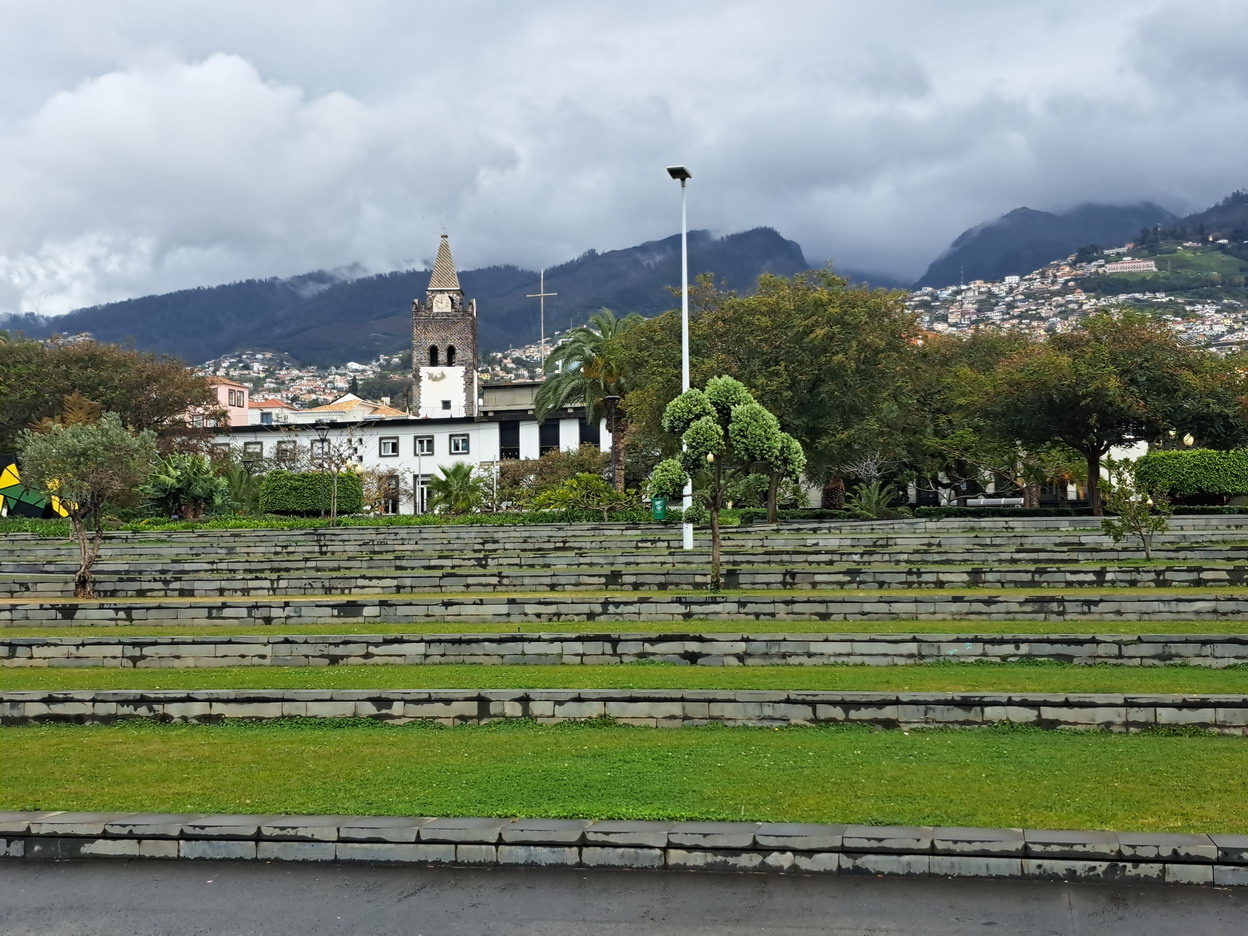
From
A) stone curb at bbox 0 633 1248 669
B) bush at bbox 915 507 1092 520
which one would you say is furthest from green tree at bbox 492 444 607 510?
stone curb at bbox 0 633 1248 669

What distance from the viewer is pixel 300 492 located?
191ft

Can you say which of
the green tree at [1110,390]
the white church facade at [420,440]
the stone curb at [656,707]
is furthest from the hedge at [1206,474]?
the stone curb at [656,707]

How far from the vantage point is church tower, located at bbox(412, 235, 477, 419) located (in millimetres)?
114188

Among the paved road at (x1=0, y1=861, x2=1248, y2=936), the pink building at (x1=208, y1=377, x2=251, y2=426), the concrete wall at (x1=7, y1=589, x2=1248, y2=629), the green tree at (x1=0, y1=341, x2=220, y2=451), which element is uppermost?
the pink building at (x1=208, y1=377, x2=251, y2=426)

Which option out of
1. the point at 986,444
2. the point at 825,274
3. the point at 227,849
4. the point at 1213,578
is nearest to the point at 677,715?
the point at 227,849

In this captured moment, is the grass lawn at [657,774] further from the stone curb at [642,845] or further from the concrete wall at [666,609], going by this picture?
the concrete wall at [666,609]

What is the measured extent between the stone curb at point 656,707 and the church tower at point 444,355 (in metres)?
99.0

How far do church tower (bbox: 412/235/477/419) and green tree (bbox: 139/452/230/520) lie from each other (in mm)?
59895

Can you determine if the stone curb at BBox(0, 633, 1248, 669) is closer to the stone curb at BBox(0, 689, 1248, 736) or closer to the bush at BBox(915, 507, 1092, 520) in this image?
the stone curb at BBox(0, 689, 1248, 736)

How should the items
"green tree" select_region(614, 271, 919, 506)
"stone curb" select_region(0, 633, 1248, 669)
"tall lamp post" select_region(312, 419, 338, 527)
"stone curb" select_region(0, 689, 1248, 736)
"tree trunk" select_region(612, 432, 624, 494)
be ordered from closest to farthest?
"stone curb" select_region(0, 689, 1248, 736)
"stone curb" select_region(0, 633, 1248, 669)
"green tree" select_region(614, 271, 919, 506)
"tall lamp post" select_region(312, 419, 338, 527)
"tree trunk" select_region(612, 432, 624, 494)

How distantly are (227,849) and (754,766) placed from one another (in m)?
4.40

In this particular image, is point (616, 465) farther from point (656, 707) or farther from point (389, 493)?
point (656, 707)

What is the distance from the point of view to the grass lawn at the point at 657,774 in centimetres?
893

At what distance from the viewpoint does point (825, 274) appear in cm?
5103
